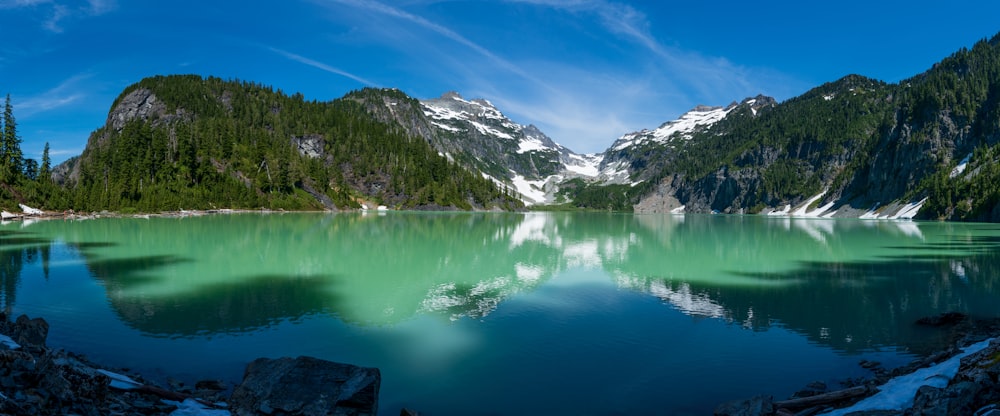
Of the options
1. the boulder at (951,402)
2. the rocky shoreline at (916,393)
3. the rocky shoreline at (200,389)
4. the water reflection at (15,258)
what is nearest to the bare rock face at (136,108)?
the water reflection at (15,258)

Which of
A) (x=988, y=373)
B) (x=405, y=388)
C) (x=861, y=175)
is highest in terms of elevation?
(x=861, y=175)

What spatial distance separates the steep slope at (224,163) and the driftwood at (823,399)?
123 metres

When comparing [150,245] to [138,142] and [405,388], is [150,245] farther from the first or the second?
[138,142]

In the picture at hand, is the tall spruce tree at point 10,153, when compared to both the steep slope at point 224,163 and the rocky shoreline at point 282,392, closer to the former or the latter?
the steep slope at point 224,163

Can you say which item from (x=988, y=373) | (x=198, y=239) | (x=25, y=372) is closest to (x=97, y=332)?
(x=25, y=372)

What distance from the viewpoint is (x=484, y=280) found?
27.5 metres

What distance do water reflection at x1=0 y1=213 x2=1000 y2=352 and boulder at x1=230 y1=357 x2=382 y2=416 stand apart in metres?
7.05

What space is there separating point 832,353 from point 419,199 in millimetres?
170616

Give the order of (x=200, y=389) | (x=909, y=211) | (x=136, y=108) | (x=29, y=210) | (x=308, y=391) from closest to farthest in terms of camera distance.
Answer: (x=308, y=391)
(x=200, y=389)
(x=29, y=210)
(x=909, y=211)
(x=136, y=108)

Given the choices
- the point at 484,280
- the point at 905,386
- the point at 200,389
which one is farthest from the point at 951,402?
the point at 484,280

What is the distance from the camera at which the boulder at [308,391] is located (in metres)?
9.63

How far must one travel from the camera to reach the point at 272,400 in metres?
9.80

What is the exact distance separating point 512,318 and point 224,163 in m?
152

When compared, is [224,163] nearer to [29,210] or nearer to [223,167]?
[223,167]
